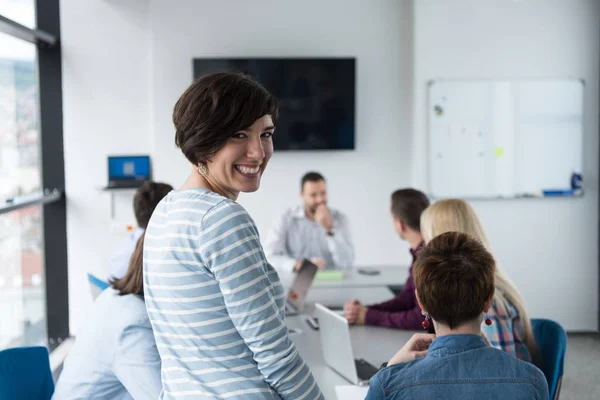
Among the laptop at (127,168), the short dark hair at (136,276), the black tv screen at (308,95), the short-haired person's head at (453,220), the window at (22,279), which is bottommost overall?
the window at (22,279)

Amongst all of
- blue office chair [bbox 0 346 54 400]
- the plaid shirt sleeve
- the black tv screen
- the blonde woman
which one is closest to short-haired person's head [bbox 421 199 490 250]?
the blonde woman

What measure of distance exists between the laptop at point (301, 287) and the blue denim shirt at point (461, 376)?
1629 millimetres

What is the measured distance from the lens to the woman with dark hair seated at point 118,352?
6.01ft

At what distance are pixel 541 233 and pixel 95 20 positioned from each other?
4078 mm

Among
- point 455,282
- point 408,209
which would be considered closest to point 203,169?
point 455,282

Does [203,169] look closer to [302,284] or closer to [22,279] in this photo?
[302,284]

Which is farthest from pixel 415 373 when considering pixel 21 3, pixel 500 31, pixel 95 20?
pixel 95 20

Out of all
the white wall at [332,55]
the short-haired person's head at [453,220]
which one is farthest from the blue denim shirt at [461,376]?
the white wall at [332,55]

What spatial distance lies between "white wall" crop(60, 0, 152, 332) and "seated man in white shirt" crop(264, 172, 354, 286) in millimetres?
1620

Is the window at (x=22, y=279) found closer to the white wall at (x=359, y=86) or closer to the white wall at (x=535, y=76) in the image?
the white wall at (x=359, y=86)

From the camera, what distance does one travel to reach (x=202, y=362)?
49.3 inches

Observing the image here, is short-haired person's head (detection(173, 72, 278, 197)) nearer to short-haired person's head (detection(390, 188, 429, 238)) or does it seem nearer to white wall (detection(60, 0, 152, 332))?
short-haired person's head (detection(390, 188, 429, 238))

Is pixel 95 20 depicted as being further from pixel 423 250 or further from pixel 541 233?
pixel 423 250

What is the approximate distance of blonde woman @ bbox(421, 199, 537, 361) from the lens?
2322 mm
